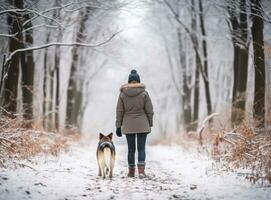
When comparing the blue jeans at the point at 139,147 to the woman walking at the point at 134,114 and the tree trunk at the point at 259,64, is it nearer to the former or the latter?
the woman walking at the point at 134,114

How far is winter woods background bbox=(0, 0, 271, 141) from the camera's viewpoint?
12703 mm

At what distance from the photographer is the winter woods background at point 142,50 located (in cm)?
1270

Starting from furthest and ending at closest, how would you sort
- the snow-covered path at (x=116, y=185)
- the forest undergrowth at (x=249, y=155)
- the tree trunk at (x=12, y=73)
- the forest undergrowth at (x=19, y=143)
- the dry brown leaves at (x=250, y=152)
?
1. the tree trunk at (x=12, y=73)
2. the forest undergrowth at (x=19, y=143)
3. the dry brown leaves at (x=250, y=152)
4. the forest undergrowth at (x=249, y=155)
5. the snow-covered path at (x=116, y=185)

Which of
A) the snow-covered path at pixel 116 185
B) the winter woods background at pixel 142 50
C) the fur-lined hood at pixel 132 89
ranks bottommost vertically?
the snow-covered path at pixel 116 185

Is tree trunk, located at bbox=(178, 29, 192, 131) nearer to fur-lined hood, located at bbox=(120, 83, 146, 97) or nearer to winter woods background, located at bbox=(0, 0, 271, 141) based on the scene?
winter woods background, located at bbox=(0, 0, 271, 141)

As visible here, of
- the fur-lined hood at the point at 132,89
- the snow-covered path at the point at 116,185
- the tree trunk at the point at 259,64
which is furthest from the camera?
the tree trunk at the point at 259,64

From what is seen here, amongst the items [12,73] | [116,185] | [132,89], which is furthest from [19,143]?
[116,185]

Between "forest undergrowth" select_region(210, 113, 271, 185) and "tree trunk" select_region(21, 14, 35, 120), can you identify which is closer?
"forest undergrowth" select_region(210, 113, 271, 185)

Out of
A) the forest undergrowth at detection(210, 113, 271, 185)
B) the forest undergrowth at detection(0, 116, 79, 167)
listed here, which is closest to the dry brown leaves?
the forest undergrowth at detection(210, 113, 271, 185)

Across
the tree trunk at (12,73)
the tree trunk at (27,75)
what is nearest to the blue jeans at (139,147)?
the tree trunk at (12,73)

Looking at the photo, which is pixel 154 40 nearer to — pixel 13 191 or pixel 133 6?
pixel 133 6

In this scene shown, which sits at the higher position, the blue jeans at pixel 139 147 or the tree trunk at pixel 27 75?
the tree trunk at pixel 27 75

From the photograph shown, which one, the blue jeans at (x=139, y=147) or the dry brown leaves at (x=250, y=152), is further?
the blue jeans at (x=139, y=147)

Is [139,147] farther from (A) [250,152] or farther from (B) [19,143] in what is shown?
(B) [19,143]
